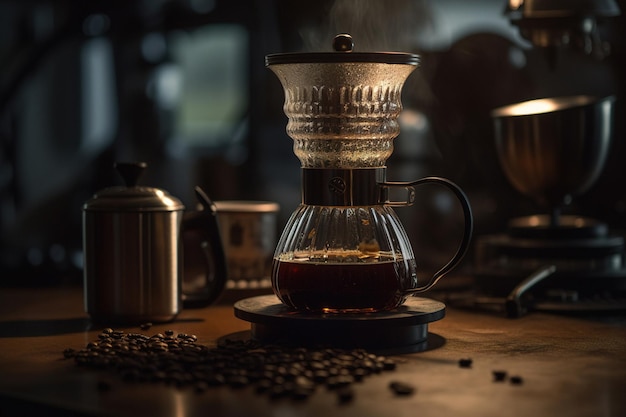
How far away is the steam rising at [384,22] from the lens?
248cm

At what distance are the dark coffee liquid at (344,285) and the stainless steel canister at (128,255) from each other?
0.80 feet

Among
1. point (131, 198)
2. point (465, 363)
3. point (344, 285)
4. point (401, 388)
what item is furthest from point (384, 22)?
point (401, 388)

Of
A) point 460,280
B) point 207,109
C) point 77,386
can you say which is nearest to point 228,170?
point 207,109

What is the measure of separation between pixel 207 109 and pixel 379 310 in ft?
7.32

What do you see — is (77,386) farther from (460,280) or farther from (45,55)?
(45,55)

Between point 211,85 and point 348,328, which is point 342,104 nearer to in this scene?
point 348,328

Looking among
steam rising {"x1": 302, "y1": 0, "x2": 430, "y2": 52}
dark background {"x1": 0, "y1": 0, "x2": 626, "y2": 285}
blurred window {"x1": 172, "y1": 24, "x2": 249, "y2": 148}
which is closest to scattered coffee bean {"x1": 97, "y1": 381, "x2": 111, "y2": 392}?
dark background {"x1": 0, "y1": 0, "x2": 626, "y2": 285}

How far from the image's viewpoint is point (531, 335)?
145 cm

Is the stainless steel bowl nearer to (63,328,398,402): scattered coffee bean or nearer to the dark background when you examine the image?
the dark background

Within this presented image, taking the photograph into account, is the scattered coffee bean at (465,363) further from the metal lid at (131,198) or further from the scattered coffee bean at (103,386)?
the metal lid at (131,198)

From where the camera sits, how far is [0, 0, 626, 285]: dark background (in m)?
2.41

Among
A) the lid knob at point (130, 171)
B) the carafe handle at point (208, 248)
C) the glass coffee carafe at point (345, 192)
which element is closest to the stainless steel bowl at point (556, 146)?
the glass coffee carafe at point (345, 192)

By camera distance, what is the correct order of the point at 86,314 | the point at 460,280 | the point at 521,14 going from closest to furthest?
the point at 86,314 → the point at 521,14 → the point at 460,280

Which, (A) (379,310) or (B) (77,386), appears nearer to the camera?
(B) (77,386)
